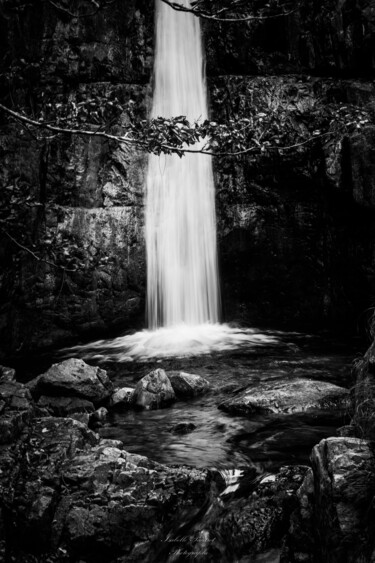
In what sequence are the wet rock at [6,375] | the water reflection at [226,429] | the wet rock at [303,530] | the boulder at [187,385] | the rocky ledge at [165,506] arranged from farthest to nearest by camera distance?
the boulder at [187,385]
the wet rock at [6,375]
the water reflection at [226,429]
the wet rock at [303,530]
the rocky ledge at [165,506]

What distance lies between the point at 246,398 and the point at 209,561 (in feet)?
10.4

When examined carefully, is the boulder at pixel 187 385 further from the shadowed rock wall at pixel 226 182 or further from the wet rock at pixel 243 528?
the shadowed rock wall at pixel 226 182

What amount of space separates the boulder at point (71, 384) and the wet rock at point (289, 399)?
6.23 feet

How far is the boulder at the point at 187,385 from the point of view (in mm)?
7430

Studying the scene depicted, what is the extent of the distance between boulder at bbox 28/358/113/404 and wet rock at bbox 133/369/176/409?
543mm

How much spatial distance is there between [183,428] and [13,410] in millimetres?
2240

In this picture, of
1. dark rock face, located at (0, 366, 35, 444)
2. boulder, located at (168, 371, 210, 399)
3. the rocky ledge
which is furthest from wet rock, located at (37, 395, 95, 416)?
the rocky ledge

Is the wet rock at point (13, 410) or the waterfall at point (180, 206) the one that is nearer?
the wet rock at point (13, 410)

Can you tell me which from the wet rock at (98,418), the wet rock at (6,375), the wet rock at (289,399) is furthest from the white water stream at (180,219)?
the wet rock at (6,375)

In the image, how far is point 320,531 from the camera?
3.16 metres

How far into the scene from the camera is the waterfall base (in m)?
10.5

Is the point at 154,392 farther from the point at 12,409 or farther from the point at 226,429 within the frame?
the point at 12,409

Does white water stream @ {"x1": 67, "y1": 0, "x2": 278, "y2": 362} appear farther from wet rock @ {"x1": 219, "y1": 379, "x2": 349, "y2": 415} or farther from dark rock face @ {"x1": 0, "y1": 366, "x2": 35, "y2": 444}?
dark rock face @ {"x1": 0, "y1": 366, "x2": 35, "y2": 444}

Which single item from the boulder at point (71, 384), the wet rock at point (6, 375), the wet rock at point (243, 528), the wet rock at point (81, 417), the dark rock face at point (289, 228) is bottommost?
the wet rock at point (243, 528)
